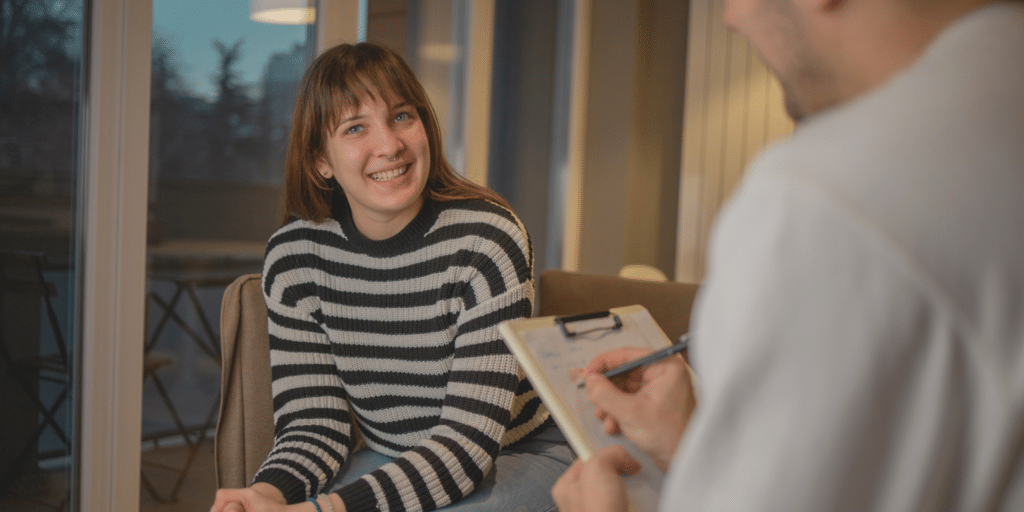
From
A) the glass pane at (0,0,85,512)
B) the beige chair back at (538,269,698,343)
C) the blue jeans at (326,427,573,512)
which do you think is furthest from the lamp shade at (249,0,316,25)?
the blue jeans at (326,427,573,512)

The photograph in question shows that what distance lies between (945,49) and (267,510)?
40.3 inches

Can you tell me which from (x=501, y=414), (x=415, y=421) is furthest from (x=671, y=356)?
(x=415, y=421)

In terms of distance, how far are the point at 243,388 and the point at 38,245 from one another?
687 millimetres

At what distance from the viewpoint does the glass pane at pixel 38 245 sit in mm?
1656

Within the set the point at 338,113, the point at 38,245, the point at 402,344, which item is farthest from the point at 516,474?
the point at 38,245

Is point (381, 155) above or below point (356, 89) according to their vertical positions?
below

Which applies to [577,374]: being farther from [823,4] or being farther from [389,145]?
[389,145]

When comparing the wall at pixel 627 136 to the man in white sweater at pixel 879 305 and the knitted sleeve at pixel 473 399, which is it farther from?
the man in white sweater at pixel 879 305

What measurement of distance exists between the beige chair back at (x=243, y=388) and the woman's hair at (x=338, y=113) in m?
0.19

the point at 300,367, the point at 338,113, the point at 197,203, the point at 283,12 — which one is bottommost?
the point at 300,367

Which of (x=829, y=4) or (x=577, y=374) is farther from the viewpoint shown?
(x=577, y=374)

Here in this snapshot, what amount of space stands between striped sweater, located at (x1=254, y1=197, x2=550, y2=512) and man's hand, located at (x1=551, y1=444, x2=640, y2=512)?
0.49 meters

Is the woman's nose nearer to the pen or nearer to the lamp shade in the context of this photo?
the pen

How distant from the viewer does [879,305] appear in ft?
1.26
